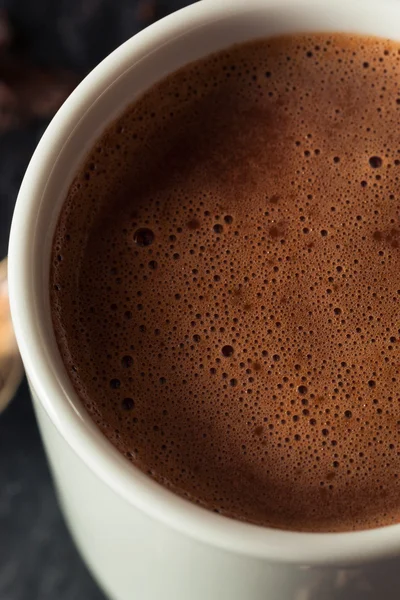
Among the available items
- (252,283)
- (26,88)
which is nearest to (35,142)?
(26,88)

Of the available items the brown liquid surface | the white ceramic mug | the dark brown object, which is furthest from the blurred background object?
the brown liquid surface

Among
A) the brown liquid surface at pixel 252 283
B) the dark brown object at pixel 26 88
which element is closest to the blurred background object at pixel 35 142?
the dark brown object at pixel 26 88

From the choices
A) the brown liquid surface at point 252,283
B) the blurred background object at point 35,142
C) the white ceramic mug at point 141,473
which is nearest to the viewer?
the white ceramic mug at point 141,473

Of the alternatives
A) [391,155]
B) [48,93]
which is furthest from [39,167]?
[48,93]

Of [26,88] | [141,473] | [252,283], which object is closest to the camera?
[141,473]

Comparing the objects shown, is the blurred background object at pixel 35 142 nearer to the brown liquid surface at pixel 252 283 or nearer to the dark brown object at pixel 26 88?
the dark brown object at pixel 26 88

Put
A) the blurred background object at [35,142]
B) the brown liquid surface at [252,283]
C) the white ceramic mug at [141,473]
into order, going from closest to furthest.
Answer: the white ceramic mug at [141,473] < the brown liquid surface at [252,283] < the blurred background object at [35,142]

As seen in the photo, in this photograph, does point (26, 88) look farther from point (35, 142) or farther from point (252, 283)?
point (252, 283)

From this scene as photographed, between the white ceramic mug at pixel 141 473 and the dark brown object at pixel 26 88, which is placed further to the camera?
the dark brown object at pixel 26 88
